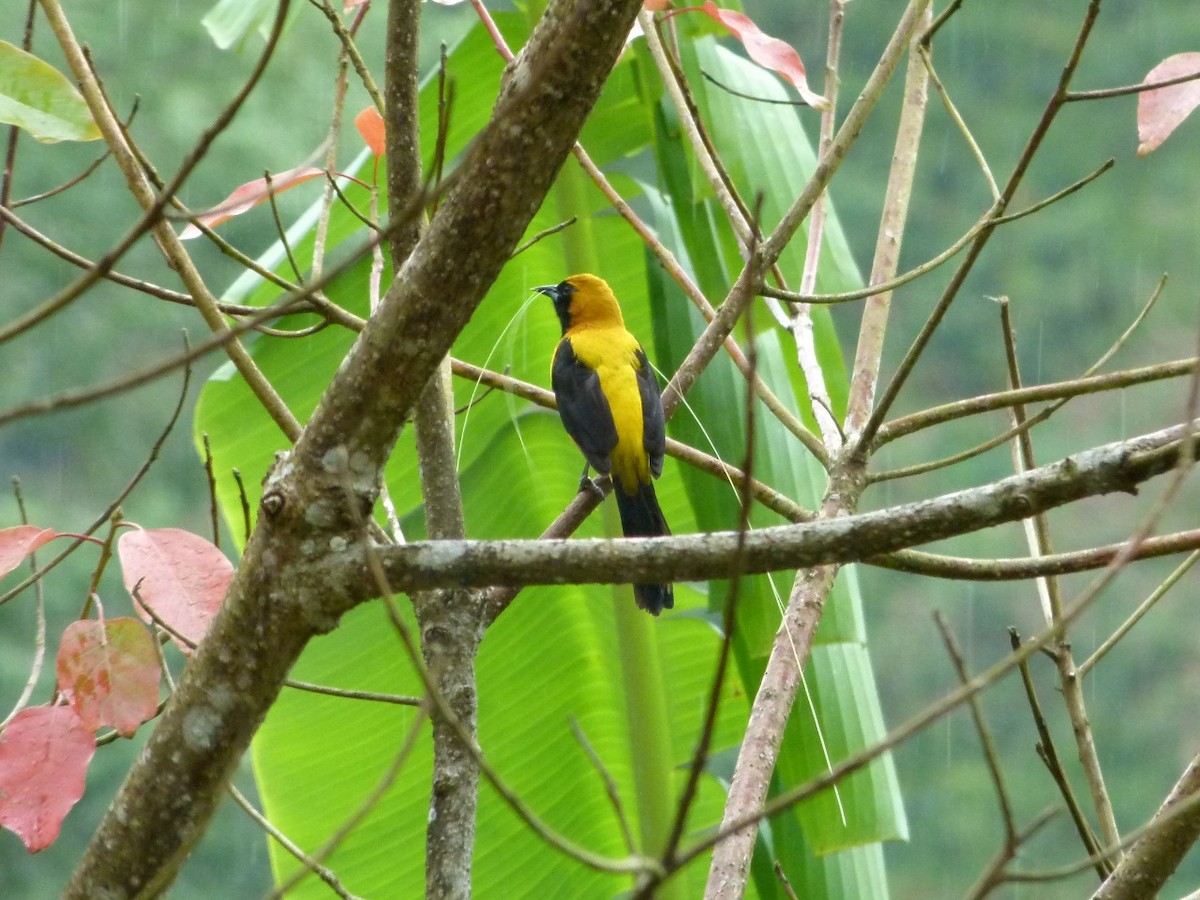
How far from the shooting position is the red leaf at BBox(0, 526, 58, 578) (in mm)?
1149

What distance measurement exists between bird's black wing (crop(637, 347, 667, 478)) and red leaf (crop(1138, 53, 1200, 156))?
1.11 m

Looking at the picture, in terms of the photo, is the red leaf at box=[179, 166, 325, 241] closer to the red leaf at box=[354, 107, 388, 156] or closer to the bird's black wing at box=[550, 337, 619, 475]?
the red leaf at box=[354, 107, 388, 156]

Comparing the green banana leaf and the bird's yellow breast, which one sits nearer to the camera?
the green banana leaf

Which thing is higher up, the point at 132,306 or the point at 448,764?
the point at 132,306

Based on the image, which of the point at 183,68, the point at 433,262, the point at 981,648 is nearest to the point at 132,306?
the point at 183,68

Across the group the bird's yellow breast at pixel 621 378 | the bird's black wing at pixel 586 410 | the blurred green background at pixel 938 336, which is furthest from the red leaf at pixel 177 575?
the blurred green background at pixel 938 336

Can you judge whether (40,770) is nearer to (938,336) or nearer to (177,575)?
(177,575)

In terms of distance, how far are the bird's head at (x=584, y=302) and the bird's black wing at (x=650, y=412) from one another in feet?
0.40

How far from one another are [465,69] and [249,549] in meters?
1.84

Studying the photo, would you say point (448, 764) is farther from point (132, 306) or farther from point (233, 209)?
point (132, 306)

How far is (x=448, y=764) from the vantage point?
132 centimetres

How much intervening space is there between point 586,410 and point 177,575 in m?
1.55

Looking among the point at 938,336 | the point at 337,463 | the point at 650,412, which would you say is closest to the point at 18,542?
the point at 337,463

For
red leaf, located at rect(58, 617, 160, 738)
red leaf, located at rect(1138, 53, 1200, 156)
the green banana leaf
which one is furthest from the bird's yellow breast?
red leaf, located at rect(58, 617, 160, 738)
